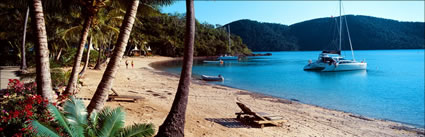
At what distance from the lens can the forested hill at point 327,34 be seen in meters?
156

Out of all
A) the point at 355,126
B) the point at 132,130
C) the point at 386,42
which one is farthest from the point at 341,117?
the point at 386,42

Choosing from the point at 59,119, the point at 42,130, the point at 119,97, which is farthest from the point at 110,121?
the point at 119,97

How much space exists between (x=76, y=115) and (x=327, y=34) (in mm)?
188048

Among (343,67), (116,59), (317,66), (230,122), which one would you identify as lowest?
(230,122)

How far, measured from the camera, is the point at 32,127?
3.79 meters

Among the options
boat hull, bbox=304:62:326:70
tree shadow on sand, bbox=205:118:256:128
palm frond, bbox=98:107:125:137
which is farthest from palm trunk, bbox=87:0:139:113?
boat hull, bbox=304:62:326:70

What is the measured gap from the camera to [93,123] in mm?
4492

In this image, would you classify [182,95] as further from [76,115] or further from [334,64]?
[334,64]

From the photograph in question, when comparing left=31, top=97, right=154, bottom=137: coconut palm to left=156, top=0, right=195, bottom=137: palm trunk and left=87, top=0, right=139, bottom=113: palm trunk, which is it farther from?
left=156, top=0, right=195, bottom=137: palm trunk

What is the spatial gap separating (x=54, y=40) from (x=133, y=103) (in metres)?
18.4

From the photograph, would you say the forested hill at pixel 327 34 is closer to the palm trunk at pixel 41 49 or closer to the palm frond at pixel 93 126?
the palm trunk at pixel 41 49

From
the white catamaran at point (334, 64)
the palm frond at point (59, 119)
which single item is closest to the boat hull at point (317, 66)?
the white catamaran at point (334, 64)

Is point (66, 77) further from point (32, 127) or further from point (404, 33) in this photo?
point (404, 33)

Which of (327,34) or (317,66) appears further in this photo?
(327,34)
